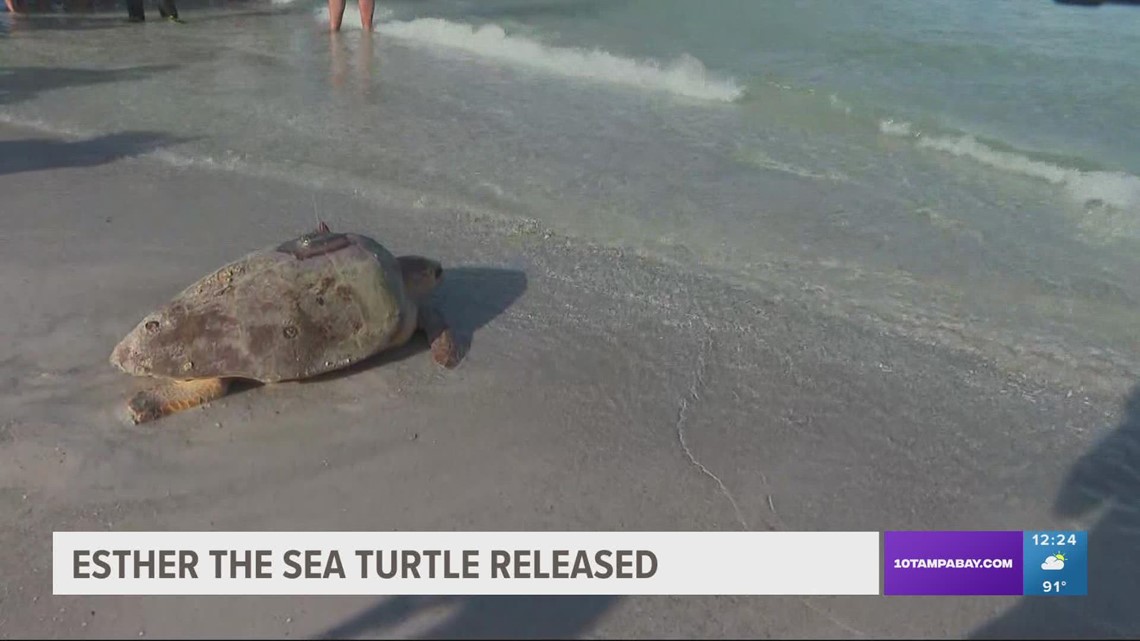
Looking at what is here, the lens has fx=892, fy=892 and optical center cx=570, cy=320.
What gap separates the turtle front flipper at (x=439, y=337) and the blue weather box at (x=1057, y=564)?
2554 millimetres

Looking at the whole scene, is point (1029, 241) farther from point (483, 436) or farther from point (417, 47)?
point (417, 47)

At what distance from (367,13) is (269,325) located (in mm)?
8750

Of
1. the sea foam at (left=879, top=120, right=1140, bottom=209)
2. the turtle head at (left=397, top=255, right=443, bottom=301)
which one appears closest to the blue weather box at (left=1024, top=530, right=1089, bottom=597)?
the turtle head at (left=397, top=255, right=443, bottom=301)

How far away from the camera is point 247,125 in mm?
7539

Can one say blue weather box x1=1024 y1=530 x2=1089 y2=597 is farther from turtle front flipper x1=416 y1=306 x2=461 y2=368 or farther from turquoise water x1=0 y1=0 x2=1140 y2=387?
turtle front flipper x1=416 y1=306 x2=461 y2=368

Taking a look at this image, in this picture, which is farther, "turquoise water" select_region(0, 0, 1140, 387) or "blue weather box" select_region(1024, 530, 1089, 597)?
"turquoise water" select_region(0, 0, 1140, 387)

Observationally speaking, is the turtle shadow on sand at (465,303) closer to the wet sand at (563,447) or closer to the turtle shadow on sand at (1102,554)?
the wet sand at (563,447)

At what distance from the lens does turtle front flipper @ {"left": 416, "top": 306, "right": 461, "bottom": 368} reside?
14.0ft

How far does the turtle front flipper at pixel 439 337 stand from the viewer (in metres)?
4.28

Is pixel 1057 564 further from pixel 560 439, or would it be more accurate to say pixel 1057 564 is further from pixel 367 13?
pixel 367 13

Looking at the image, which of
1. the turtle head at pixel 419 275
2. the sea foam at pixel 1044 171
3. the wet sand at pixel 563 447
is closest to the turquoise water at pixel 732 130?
the sea foam at pixel 1044 171

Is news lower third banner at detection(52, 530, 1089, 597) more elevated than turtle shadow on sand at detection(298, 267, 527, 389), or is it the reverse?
turtle shadow on sand at detection(298, 267, 527, 389)

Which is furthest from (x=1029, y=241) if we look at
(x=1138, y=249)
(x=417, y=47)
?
(x=417, y=47)

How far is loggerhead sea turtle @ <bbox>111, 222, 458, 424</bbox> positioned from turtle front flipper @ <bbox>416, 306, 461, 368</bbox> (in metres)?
0.16
